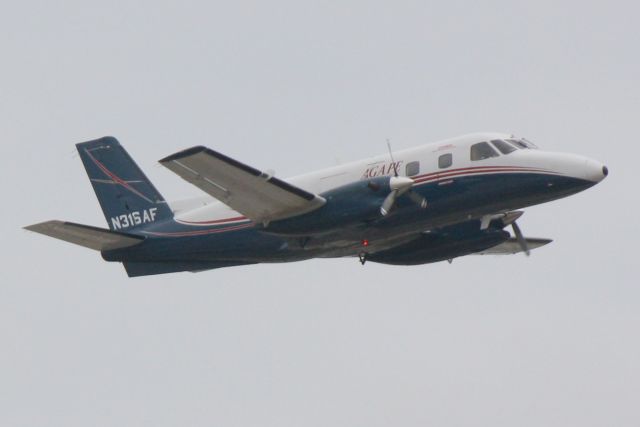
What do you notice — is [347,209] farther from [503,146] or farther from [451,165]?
[503,146]

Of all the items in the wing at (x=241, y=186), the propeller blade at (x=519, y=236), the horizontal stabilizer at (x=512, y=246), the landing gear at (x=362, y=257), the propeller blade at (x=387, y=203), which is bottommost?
the horizontal stabilizer at (x=512, y=246)

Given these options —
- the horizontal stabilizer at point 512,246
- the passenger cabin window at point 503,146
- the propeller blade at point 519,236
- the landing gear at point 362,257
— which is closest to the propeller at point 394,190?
the passenger cabin window at point 503,146

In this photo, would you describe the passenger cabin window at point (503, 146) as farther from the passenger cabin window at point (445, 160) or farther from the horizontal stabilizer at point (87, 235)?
the horizontal stabilizer at point (87, 235)

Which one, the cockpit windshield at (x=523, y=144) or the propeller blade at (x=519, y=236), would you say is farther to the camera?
the propeller blade at (x=519, y=236)

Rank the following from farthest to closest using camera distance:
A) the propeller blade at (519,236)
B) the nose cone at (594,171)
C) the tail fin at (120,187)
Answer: the propeller blade at (519,236), the tail fin at (120,187), the nose cone at (594,171)

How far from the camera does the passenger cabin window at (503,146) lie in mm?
29328

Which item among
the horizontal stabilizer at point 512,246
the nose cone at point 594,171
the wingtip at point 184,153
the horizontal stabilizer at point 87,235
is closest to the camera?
the wingtip at point 184,153

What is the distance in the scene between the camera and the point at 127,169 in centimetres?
3378

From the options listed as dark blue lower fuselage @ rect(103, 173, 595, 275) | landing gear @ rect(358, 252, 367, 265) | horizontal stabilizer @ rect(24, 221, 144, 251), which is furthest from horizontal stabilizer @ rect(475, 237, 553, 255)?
horizontal stabilizer @ rect(24, 221, 144, 251)

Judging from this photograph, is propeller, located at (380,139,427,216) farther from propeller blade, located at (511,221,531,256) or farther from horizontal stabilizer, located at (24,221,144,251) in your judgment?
horizontal stabilizer, located at (24,221,144,251)

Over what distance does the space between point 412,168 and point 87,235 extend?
8.05 meters

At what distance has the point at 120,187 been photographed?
3353 centimetres

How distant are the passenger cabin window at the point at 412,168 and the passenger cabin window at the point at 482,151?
1.27 m

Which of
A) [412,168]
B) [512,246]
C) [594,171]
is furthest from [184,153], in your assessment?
[512,246]
